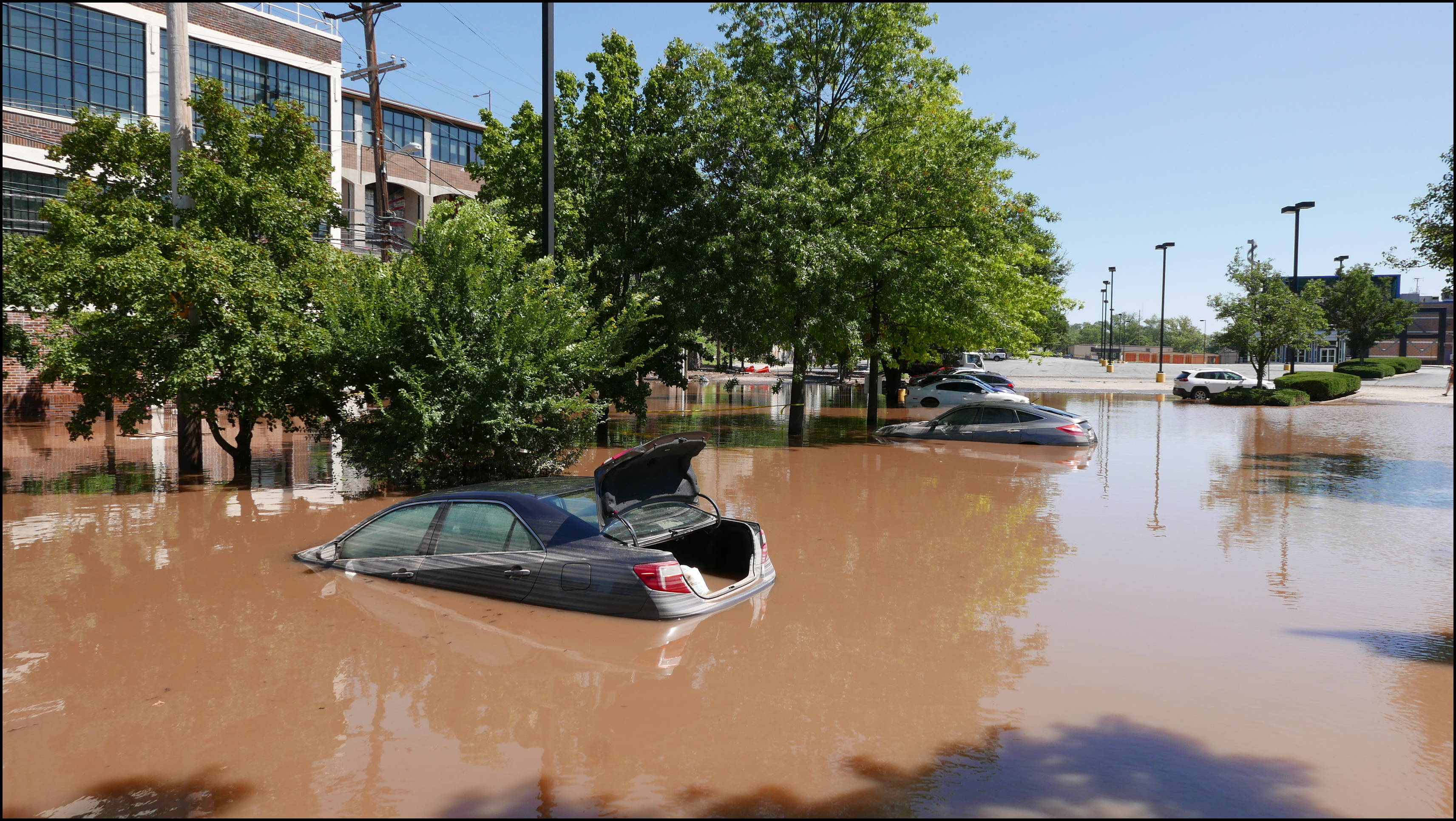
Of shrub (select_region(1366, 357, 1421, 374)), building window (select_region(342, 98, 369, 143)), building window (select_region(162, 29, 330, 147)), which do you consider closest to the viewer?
building window (select_region(162, 29, 330, 147))

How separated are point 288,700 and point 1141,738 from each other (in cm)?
533

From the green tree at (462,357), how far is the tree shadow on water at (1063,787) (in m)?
8.55

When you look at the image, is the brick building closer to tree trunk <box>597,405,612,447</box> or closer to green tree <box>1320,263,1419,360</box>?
tree trunk <box>597,405,612,447</box>

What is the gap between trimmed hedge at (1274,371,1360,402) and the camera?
122 feet

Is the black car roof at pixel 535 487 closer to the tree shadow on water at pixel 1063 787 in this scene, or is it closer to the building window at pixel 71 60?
the tree shadow on water at pixel 1063 787

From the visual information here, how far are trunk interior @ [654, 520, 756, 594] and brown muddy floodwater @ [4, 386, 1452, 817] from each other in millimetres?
629

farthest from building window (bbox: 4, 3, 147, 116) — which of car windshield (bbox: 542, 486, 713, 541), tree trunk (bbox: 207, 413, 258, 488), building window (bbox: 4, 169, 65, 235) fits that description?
car windshield (bbox: 542, 486, 713, 541)

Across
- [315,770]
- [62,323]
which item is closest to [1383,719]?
[315,770]

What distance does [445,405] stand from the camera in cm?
1199

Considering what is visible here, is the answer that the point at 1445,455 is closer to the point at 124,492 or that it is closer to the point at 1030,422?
the point at 1030,422

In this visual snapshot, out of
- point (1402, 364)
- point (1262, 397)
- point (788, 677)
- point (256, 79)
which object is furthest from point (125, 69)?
point (1402, 364)

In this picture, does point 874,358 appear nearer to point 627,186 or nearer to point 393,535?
point 627,186

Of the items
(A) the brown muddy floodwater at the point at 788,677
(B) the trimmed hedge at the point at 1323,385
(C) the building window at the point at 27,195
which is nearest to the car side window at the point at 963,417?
(A) the brown muddy floodwater at the point at 788,677

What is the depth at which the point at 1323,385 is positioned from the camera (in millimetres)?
37156
